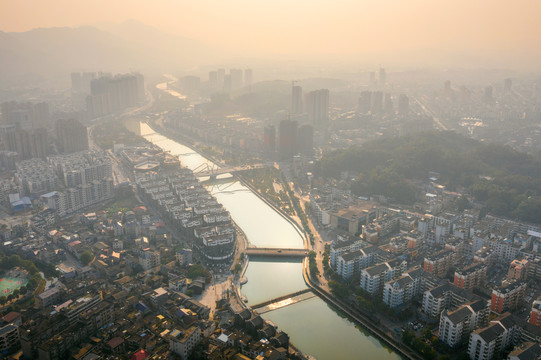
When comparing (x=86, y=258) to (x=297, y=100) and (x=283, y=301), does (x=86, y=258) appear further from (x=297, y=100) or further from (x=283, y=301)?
(x=297, y=100)

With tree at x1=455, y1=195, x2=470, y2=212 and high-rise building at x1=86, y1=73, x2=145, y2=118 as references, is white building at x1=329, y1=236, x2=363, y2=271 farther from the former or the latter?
high-rise building at x1=86, y1=73, x2=145, y2=118

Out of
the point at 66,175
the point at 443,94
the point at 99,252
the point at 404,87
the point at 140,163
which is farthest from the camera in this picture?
the point at 404,87

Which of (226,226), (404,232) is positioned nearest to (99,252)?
(226,226)

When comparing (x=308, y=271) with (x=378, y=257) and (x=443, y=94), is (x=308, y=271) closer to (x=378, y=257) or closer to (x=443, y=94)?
(x=378, y=257)

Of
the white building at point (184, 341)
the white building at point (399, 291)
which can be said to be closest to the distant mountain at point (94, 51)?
the white building at point (184, 341)

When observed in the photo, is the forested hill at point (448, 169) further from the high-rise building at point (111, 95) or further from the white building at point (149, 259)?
the high-rise building at point (111, 95)

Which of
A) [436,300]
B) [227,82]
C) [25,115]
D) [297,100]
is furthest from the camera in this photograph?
[227,82]

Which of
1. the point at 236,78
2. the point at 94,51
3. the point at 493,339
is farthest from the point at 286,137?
the point at 94,51
